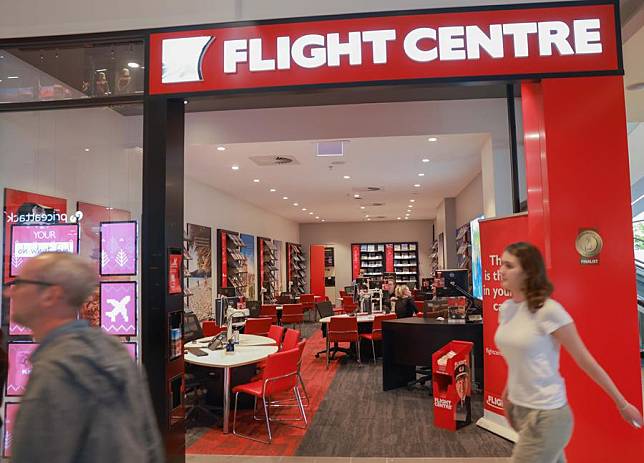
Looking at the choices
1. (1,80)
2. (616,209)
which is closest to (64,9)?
(1,80)

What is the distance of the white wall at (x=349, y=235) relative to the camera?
21.2 metres

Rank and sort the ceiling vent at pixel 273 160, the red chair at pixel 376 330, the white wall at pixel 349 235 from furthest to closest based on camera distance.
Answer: the white wall at pixel 349 235 < the red chair at pixel 376 330 < the ceiling vent at pixel 273 160

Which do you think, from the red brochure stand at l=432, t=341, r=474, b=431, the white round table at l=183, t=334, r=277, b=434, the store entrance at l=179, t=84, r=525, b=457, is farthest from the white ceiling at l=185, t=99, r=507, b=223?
the red brochure stand at l=432, t=341, r=474, b=431

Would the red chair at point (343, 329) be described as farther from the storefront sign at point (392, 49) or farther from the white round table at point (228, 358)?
the storefront sign at point (392, 49)

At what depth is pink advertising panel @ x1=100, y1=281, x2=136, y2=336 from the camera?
13.0 ft

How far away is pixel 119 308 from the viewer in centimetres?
396

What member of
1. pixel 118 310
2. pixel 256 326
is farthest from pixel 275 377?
pixel 256 326

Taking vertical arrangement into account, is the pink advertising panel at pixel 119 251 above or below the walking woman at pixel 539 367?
above

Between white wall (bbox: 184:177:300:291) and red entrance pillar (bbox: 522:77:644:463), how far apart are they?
7401 millimetres

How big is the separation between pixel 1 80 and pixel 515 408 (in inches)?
182

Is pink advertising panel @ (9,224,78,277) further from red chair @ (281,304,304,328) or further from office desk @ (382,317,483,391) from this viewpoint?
red chair @ (281,304,304,328)

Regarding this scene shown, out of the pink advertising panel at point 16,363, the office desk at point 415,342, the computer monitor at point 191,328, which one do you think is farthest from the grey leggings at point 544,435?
the computer monitor at point 191,328

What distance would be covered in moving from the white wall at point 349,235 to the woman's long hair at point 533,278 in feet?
61.9

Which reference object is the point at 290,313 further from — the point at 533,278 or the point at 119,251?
the point at 533,278
